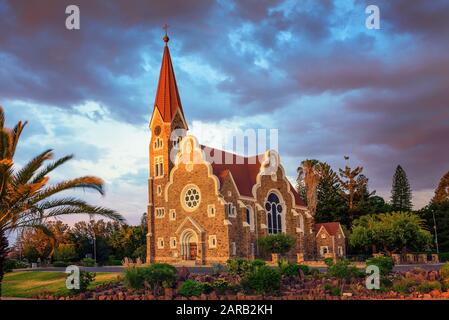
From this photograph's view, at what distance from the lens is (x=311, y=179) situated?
238 feet

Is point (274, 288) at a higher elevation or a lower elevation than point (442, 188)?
lower

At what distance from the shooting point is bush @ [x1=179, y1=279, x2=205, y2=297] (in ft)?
71.6

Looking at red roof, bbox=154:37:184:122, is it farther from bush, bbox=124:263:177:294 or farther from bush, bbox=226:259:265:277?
bush, bbox=124:263:177:294

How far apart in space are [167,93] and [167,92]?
0.13 metres

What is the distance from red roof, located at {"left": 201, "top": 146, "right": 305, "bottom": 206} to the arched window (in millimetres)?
2680

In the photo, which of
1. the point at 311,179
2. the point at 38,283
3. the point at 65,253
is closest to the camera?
the point at 38,283

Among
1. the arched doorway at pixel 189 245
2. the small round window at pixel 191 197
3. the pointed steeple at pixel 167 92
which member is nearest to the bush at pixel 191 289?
the arched doorway at pixel 189 245

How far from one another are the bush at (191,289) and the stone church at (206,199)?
85.6ft

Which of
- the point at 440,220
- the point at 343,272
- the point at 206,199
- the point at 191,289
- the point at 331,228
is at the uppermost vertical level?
the point at 206,199

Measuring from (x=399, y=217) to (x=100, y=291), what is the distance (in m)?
33.0

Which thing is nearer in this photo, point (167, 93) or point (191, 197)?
point (191, 197)

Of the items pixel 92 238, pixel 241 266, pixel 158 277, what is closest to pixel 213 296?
pixel 158 277

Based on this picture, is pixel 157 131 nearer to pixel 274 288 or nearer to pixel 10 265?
pixel 10 265
